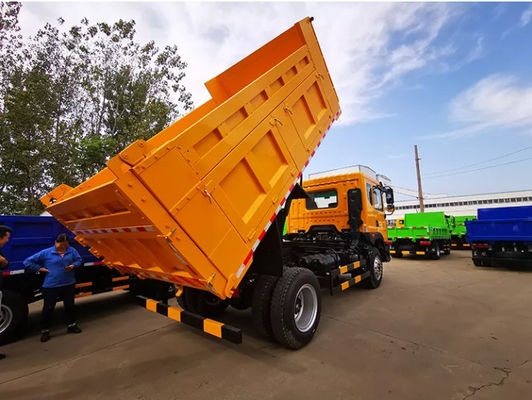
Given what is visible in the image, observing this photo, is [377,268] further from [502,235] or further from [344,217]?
[502,235]

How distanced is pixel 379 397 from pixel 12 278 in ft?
17.8

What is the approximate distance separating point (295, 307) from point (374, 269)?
3.82 m

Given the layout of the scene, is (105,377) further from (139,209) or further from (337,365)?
(337,365)

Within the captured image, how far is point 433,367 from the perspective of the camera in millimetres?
3031

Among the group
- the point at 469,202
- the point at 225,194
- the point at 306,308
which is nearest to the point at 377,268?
the point at 306,308

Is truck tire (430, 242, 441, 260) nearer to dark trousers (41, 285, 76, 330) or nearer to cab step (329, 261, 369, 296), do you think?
cab step (329, 261, 369, 296)

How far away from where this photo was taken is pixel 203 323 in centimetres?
298

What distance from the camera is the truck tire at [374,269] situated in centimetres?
651

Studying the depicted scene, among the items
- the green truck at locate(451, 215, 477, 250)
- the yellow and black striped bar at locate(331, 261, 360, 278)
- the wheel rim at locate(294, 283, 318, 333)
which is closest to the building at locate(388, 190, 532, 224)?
the green truck at locate(451, 215, 477, 250)

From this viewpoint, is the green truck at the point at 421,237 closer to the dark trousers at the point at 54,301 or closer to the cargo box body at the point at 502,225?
the cargo box body at the point at 502,225

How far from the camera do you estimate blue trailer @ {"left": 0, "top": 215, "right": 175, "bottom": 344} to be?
162 inches

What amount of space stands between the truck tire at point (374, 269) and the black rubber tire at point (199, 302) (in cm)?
371

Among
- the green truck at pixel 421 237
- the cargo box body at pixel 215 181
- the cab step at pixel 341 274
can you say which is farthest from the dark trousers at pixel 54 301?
the green truck at pixel 421 237

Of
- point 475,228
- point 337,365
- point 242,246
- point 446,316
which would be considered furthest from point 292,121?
point 475,228
